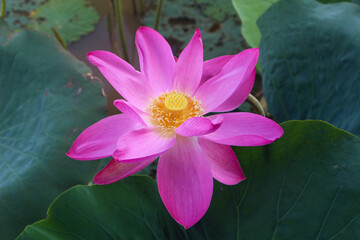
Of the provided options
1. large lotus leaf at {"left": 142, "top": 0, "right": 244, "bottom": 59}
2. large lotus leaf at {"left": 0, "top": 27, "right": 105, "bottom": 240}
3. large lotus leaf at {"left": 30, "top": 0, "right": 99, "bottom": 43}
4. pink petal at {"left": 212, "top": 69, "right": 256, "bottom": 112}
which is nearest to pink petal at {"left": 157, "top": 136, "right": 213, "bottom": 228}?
pink petal at {"left": 212, "top": 69, "right": 256, "bottom": 112}

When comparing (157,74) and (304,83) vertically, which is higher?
(157,74)

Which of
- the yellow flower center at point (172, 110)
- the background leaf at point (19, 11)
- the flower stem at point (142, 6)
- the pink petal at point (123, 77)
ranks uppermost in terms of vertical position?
the background leaf at point (19, 11)

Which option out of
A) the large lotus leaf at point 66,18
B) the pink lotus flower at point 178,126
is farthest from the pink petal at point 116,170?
the large lotus leaf at point 66,18

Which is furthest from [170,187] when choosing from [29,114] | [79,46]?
[79,46]

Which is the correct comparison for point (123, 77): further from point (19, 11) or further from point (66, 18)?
point (19, 11)

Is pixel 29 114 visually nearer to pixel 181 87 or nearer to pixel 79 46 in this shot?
pixel 181 87

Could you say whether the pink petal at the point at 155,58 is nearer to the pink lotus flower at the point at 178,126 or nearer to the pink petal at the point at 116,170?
the pink lotus flower at the point at 178,126
